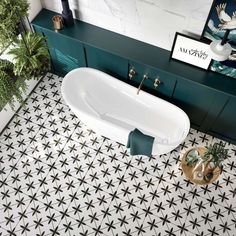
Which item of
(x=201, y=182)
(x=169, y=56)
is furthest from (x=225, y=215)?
(x=169, y=56)

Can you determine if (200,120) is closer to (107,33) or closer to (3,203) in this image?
(107,33)

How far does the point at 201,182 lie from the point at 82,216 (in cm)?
105

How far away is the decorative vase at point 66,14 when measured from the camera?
8.74ft

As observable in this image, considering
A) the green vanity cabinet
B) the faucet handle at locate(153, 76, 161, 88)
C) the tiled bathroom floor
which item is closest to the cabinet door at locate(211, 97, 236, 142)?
the green vanity cabinet

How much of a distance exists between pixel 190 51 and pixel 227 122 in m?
0.75

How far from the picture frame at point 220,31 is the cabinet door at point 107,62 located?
2.35 feet

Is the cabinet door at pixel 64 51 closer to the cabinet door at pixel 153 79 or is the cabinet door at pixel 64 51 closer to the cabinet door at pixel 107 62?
the cabinet door at pixel 107 62

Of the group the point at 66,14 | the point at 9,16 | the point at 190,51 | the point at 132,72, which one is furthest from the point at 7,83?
the point at 190,51

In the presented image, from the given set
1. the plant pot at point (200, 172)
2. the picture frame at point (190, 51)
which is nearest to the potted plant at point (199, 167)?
the plant pot at point (200, 172)

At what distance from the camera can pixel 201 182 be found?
2.72 metres

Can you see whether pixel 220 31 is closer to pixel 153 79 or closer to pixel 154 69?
pixel 154 69

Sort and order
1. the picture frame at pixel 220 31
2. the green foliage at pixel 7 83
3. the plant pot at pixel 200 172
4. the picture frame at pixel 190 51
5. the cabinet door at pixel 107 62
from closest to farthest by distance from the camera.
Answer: the picture frame at pixel 220 31 < the green foliage at pixel 7 83 < the picture frame at pixel 190 51 < the plant pot at pixel 200 172 < the cabinet door at pixel 107 62

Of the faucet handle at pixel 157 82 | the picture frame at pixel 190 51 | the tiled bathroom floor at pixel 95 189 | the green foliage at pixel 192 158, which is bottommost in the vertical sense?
the tiled bathroom floor at pixel 95 189

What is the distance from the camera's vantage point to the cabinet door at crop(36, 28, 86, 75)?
9.36 feet
